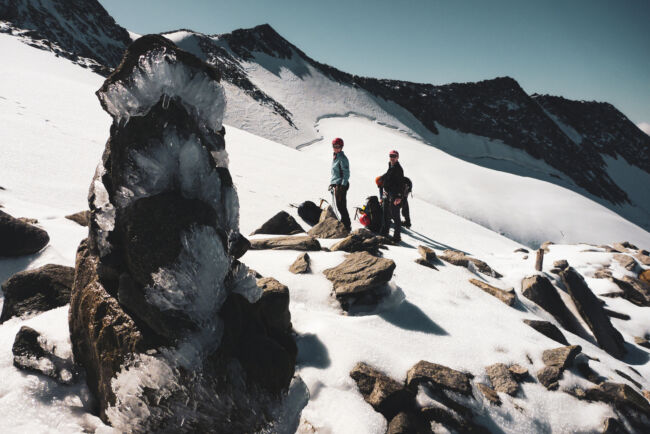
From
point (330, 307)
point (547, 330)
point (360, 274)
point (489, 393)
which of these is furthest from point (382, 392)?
point (547, 330)

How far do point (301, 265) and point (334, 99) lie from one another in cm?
5157

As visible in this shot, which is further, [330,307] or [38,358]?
[330,307]

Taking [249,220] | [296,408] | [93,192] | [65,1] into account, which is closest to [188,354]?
[296,408]

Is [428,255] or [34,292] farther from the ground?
[428,255]

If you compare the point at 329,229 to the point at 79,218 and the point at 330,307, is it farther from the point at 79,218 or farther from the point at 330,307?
the point at 79,218

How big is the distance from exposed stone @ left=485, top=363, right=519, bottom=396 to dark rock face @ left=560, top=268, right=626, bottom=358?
→ 382 centimetres

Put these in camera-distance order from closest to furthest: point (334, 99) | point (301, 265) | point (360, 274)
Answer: point (360, 274)
point (301, 265)
point (334, 99)

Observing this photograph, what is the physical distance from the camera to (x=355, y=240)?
17.7 ft

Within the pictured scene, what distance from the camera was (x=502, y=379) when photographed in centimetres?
315

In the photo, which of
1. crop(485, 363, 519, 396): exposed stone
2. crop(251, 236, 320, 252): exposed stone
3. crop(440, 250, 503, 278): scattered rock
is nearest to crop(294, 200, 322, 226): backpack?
crop(251, 236, 320, 252): exposed stone

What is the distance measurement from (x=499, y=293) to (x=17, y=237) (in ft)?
20.9

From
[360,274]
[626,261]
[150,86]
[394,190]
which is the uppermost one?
[150,86]

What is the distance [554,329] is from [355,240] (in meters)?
3.02

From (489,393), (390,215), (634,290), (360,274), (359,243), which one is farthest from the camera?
(390,215)
